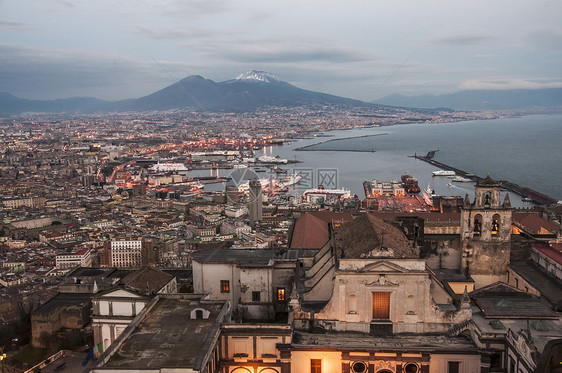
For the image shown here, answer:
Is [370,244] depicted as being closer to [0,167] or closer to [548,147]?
[0,167]

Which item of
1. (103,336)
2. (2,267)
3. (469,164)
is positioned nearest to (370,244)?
(103,336)

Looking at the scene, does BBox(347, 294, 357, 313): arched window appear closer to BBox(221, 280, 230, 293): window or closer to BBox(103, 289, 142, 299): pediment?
BBox(221, 280, 230, 293): window

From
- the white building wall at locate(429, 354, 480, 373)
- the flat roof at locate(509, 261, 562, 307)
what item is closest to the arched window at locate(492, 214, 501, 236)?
the flat roof at locate(509, 261, 562, 307)

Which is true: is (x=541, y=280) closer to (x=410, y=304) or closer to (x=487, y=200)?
(x=487, y=200)

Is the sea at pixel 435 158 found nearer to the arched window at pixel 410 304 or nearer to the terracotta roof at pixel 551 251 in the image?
the terracotta roof at pixel 551 251

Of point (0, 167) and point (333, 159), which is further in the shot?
point (333, 159)

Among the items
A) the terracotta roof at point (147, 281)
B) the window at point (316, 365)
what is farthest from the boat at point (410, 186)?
the window at point (316, 365)

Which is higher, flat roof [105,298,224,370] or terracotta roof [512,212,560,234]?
flat roof [105,298,224,370]
